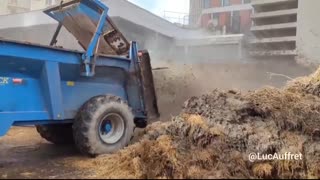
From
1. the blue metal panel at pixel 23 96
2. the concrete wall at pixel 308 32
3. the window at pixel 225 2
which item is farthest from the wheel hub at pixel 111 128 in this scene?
the window at pixel 225 2

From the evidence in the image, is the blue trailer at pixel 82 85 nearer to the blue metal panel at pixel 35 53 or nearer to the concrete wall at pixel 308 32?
the blue metal panel at pixel 35 53

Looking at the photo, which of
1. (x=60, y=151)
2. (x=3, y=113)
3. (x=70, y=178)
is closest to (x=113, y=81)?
(x=60, y=151)

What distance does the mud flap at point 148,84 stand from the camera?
7.82m

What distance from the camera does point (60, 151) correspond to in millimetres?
7430

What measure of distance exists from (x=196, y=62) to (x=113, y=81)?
173 inches

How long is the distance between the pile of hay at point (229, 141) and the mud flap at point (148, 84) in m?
1.37

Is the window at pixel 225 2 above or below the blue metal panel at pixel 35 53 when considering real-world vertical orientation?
above

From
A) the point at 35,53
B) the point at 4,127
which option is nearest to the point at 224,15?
the point at 35,53

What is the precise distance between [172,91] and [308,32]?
10.0 ft

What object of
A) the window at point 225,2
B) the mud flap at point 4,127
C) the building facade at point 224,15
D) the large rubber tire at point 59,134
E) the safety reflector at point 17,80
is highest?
the window at point 225,2

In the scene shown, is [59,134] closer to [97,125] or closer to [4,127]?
[97,125]

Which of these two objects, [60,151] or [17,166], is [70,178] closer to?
[17,166]

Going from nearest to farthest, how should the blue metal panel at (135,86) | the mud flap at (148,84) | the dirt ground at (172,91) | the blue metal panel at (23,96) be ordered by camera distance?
the blue metal panel at (23,96)
the dirt ground at (172,91)
the blue metal panel at (135,86)
the mud flap at (148,84)

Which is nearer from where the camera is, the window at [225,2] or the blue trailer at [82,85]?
the blue trailer at [82,85]
